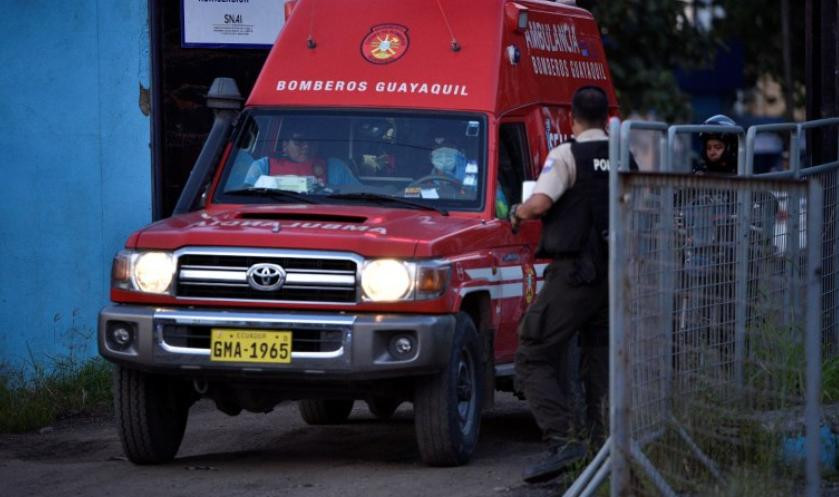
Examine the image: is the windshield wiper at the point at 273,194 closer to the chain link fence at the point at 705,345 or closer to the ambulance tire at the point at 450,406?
the ambulance tire at the point at 450,406

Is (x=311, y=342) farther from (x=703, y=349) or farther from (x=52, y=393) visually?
(x=52, y=393)

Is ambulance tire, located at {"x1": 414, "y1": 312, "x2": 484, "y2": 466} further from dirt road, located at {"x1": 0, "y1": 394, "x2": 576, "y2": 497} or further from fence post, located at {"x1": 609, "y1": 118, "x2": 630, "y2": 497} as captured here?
fence post, located at {"x1": 609, "y1": 118, "x2": 630, "y2": 497}

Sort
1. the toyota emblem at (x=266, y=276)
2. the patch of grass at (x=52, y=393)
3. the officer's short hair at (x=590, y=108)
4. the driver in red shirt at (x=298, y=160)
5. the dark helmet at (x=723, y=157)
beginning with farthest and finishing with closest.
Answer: the dark helmet at (x=723, y=157)
the patch of grass at (x=52, y=393)
the driver in red shirt at (x=298, y=160)
the toyota emblem at (x=266, y=276)
the officer's short hair at (x=590, y=108)

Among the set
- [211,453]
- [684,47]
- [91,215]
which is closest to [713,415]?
[211,453]

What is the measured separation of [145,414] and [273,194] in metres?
1.39

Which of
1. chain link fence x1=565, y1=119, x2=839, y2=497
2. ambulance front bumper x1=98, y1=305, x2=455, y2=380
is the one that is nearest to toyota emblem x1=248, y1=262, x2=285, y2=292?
ambulance front bumper x1=98, y1=305, x2=455, y2=380

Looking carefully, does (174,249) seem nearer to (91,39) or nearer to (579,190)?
(579,190)

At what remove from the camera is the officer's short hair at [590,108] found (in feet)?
25.8

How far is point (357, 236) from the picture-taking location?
26.1 ft

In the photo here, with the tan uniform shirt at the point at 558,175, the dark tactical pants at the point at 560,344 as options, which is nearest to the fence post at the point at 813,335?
the dark tactical pants at the point at 560,344

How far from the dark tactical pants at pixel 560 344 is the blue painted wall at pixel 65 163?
468 cm

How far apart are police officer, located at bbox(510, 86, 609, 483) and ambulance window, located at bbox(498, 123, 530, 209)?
Answer: 1310 mm

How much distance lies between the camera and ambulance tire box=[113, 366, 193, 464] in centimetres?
848

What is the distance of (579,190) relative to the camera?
778 cm
